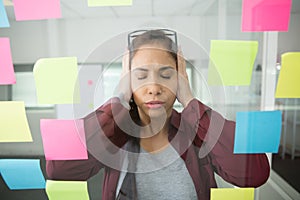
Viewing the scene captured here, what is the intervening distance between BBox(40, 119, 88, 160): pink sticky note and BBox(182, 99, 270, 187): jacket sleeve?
313mm

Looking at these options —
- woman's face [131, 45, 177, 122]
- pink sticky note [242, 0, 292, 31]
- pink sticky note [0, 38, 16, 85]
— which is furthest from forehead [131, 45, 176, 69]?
pink sticky note [0, 38, 16, 85]

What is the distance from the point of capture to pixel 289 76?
0.73 m

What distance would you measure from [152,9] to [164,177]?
484 millimetres

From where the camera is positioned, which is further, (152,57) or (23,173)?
(23,173)

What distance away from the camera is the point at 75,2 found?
0.72 meters

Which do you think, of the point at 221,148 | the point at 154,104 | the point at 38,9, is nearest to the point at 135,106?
the point at 154,104

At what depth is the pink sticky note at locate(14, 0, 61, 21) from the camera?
2.35ft

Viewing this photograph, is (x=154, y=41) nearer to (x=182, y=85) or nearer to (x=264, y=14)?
(x=182, y=85)

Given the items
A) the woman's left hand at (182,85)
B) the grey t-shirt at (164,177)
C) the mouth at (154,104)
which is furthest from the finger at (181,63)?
the grey t-shirt at (164,177)

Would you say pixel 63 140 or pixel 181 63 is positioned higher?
pixel 181 63

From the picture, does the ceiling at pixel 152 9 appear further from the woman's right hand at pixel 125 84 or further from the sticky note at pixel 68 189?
the sticky note at pixel 68 189

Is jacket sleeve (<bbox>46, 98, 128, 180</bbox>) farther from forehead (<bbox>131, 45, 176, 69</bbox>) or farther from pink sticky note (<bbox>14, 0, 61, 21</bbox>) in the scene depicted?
pink sticky note (<bbox>14, 0, 61, 21</bbox>)

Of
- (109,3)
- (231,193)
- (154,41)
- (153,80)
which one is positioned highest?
(109,3)

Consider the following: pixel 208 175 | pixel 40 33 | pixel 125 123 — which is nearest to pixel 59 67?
pixel 40 33
